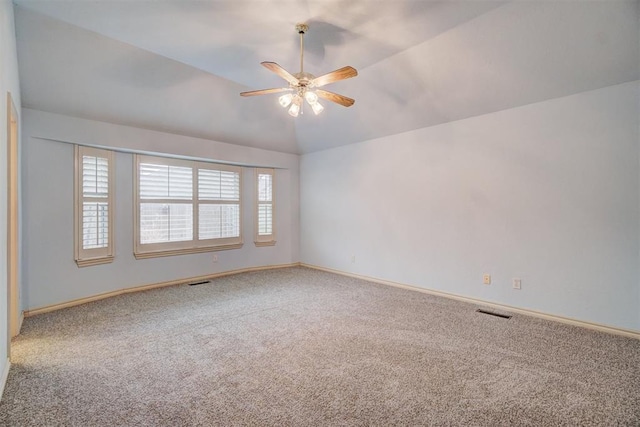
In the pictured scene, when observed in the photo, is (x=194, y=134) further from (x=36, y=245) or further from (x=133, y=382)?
(x=133, y=382)

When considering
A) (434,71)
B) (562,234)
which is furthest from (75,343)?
(562,234)

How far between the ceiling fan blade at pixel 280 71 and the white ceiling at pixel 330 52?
0.60 meters

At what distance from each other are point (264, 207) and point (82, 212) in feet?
9.94

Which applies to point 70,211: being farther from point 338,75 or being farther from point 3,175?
point 338,75

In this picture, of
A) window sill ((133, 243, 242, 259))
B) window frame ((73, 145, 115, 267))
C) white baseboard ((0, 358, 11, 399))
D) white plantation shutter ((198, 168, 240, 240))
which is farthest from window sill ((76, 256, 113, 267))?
white baseboard ((0, 358, 11, 399))

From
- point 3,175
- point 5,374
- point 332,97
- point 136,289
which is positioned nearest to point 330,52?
point 332,97

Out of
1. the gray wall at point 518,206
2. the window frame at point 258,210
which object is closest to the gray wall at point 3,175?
the window frame at point 258,210

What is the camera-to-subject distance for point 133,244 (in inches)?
183

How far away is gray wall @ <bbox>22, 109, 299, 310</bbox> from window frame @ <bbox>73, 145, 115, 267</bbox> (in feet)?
0.21

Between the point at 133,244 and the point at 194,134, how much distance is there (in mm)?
1980

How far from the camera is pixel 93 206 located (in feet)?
13.9

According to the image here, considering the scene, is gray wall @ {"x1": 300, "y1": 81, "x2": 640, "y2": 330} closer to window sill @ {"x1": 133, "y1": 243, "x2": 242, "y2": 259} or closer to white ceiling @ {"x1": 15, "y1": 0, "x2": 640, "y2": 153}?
A: white ceiling @ {"x1": 15, "y1": 0, "x2": 640, "y2": 153}

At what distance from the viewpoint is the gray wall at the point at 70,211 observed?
3688 millimetres

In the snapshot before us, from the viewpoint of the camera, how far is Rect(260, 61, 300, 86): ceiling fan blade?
2.48m
